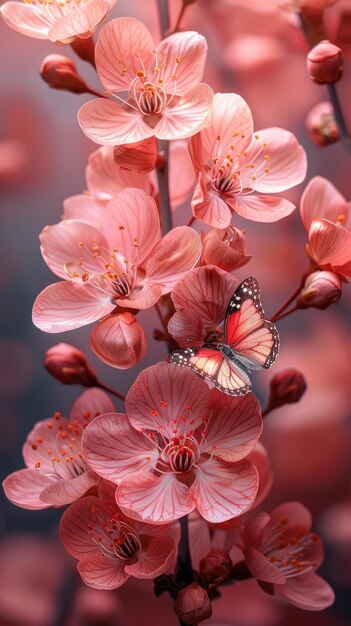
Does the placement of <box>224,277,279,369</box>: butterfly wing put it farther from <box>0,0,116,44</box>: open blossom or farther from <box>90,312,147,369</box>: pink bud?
<box>0,0,116,44</box>: open blossom

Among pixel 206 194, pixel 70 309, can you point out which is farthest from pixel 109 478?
pixel 206 194

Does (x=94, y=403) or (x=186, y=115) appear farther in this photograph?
(x=94, y=403)

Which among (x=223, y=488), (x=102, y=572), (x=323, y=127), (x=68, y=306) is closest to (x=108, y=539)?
(x=102, y=572)

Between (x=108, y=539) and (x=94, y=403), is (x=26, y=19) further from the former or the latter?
(x=108, y=539)

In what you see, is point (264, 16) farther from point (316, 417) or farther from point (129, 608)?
point (129, 608)

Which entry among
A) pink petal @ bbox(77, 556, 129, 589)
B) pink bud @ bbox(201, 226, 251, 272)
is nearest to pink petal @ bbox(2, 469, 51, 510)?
pink petal @ bbox(77, 556, 129, 589)

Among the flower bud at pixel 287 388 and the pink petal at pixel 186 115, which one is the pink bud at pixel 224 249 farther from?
the flower bud at pixel 287 388
